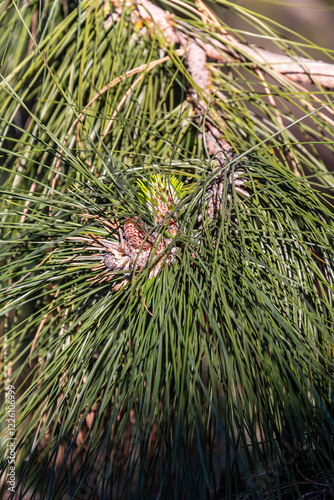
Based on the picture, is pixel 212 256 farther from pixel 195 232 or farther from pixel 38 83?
pixel 38 83

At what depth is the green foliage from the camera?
0.85ft

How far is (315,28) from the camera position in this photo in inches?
52.2

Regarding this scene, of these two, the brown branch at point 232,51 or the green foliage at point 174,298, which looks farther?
the brown branch at point 232,51

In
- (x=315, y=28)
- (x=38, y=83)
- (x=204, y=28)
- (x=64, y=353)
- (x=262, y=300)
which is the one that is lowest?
(x=64, y=353)

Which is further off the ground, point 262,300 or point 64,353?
point 262,300

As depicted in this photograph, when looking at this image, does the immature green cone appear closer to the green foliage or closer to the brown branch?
the green foliage

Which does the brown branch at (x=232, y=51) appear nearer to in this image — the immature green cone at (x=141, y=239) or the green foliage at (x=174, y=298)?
the green foliage at (x=174, y=298)

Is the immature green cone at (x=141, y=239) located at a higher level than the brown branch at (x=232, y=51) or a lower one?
lower

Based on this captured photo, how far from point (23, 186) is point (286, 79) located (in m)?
0.31

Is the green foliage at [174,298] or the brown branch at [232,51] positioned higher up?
the brown branch at [232,51]

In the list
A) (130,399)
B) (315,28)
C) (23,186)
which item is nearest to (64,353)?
(130,399)

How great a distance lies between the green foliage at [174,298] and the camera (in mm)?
259

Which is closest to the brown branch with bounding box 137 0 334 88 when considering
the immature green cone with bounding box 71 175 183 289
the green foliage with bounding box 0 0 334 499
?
the green foliage with bounding box 0 0 334 499

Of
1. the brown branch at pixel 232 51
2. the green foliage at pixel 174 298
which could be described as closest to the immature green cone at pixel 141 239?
the green foliage at pixel 174 298
